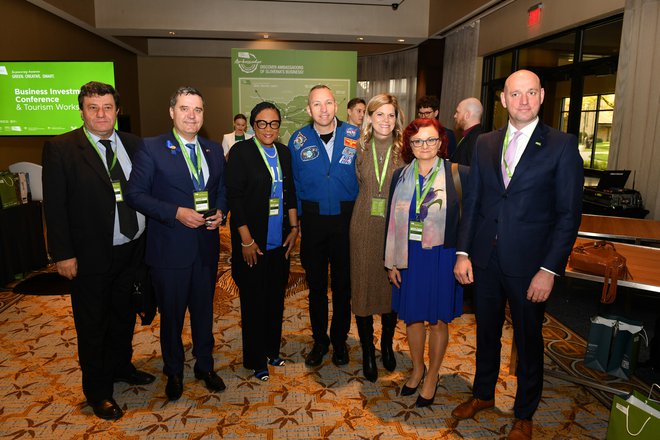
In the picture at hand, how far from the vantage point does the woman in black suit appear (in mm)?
2588

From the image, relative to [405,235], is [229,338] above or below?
below

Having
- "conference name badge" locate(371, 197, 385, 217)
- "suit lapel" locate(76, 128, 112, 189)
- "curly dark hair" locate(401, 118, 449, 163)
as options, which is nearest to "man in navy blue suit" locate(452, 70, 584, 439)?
"curly dark hair" locate(401, 118, 449, 163)

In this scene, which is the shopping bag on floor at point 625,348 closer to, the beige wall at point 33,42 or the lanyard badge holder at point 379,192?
the lanyard badge holder at point 379,192

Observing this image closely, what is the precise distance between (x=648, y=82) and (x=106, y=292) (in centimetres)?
498

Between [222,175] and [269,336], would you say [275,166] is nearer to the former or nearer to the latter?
[222,175]

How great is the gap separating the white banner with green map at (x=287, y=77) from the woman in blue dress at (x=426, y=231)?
3948 millimetres

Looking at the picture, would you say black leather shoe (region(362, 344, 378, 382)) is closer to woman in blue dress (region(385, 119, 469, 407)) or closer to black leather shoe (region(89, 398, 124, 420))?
woman in blue dress (region(385, 119, 469, 407))

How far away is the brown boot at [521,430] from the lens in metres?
2.24

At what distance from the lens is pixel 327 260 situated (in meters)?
2.92

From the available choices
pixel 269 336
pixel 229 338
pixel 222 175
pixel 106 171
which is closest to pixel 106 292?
pixel 106 171

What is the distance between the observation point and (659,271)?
8.44ft

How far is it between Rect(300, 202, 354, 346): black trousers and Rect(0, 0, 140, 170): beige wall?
203 inches

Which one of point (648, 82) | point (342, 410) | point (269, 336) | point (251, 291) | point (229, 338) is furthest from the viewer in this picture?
point (648, 82)

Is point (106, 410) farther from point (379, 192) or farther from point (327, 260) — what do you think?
point (379, 192)
